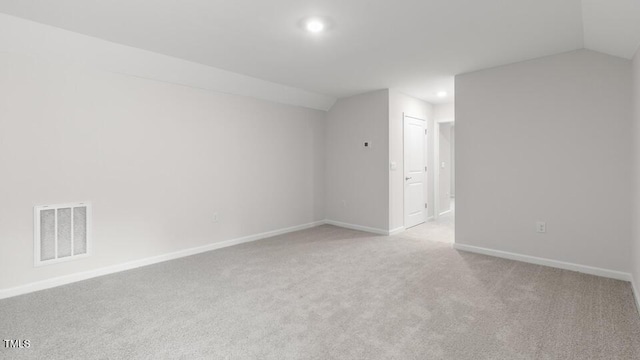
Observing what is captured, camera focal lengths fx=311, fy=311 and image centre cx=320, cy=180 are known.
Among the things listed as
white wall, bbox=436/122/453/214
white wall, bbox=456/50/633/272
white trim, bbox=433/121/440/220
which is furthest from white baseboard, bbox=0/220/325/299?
white wall, bbox=436/122/453/214

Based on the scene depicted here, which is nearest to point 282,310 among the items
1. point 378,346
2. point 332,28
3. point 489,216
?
point 378,346

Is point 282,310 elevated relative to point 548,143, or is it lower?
lower

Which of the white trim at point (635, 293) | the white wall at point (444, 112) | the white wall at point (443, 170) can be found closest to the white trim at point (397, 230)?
the white wall at point (443, 170)

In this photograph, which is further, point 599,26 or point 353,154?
point 353,154

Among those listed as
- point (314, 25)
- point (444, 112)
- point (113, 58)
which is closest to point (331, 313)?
point (314, 25)

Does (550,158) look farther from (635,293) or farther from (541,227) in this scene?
(635,293)

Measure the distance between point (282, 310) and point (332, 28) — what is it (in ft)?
7.82

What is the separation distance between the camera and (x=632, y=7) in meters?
2.06

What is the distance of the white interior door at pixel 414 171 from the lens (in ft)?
Result: 17.5

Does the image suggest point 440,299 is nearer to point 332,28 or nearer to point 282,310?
point 282,310

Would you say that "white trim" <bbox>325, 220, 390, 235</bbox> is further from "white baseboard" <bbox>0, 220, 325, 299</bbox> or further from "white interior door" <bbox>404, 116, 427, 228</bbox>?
"white baseboard" <bbox>0, 220, 325, 299</bbox>

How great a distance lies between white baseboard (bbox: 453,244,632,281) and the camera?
3.01 meters

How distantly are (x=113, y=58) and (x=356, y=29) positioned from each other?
95.3 inches

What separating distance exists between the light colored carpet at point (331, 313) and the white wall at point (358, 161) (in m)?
1.63
